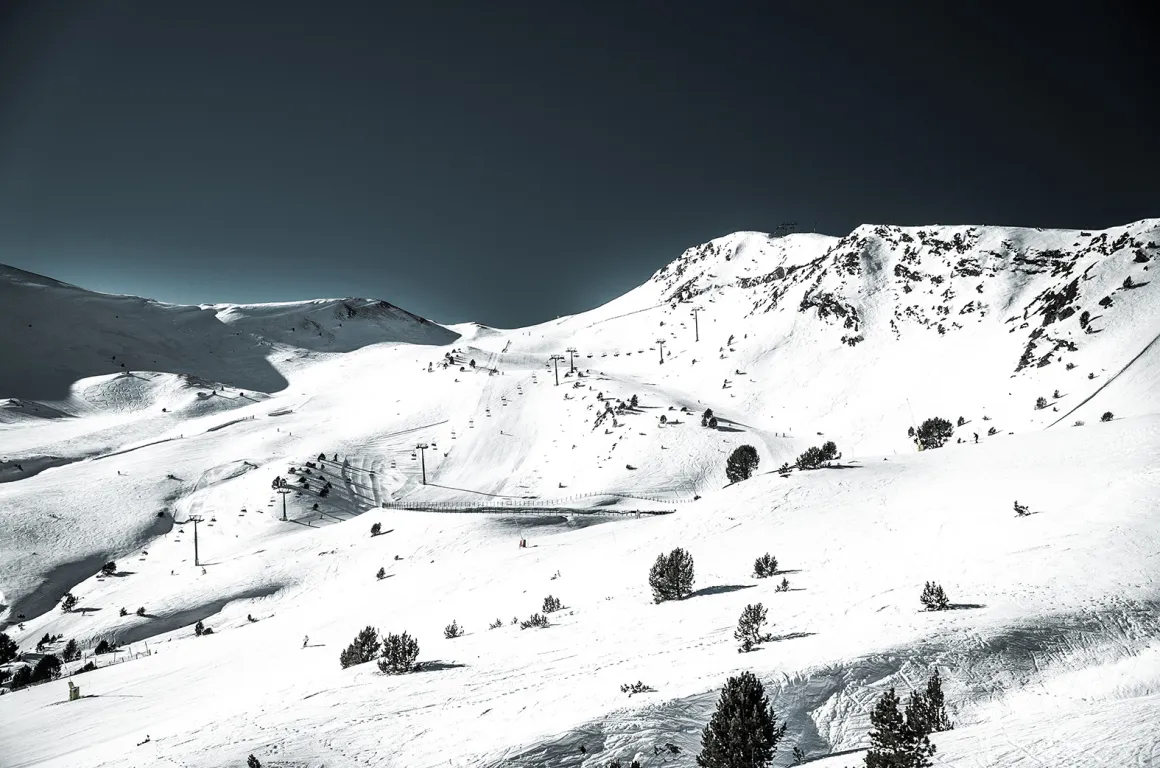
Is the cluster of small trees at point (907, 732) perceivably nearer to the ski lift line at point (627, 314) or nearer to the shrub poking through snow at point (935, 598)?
the shrub poking through snow at point (935, 598)

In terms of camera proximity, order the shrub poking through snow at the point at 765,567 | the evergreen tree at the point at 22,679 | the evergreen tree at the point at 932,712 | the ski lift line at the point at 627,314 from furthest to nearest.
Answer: the ski lift line at the point at 627,314 < the evergreen tree at the point at 22,679 < the shrub poking through snow at the point at 765,567 < the evergreen tree at the point at 932,712

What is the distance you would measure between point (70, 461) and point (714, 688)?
3839 inches

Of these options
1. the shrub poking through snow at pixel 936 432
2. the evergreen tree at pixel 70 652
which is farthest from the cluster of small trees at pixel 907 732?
the evergreen tree at pixel 70 652

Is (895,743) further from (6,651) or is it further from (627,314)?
(627,314)

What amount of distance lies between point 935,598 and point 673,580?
7.69 meters

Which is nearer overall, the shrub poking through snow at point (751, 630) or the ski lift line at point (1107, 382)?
the shrub poking through snow at point (751, 630)

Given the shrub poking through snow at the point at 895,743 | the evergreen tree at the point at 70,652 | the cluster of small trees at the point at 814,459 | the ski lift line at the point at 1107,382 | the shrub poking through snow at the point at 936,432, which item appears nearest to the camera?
the shrub poking through snow at the point at 895,743

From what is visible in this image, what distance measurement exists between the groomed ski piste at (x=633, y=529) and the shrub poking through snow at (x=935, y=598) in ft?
0.96

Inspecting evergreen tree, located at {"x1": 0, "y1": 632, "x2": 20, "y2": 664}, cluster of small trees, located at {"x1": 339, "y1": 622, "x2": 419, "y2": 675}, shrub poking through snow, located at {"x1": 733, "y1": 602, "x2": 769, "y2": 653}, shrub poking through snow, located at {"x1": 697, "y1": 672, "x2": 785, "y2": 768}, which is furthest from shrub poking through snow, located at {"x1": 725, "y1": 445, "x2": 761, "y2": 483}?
evergreen tree, located at {"x1": 0, "y1": 632, "x2": 20, "y2": 664}

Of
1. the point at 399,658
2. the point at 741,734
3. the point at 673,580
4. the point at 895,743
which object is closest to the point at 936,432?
the point at 673,580

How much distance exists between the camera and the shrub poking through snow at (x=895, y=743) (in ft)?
22.4

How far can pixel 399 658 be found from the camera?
1465 cm

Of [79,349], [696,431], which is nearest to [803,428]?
[696,431]

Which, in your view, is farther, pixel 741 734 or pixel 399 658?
pixel 399 658
